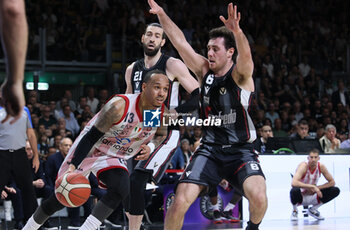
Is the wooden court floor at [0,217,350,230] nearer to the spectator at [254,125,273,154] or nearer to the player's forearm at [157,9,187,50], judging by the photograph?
the spectator at [254,125,273,154]

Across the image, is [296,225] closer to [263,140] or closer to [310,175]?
[310,175]

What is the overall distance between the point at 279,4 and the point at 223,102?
13.3m

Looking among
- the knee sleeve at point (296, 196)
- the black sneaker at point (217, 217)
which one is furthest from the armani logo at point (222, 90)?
the knee sleeve at point (296, 196)

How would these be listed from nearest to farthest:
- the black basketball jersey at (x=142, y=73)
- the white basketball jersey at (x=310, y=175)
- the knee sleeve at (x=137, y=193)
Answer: the knee sleeve at (x=137, y=193)
the black basketball jersey at (x=142, y=73)
the white basketball jersey at (x=310, y=175)

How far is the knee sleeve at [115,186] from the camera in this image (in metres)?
5.22

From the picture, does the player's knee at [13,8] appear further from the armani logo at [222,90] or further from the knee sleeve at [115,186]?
the knee sleeve at [115,186]

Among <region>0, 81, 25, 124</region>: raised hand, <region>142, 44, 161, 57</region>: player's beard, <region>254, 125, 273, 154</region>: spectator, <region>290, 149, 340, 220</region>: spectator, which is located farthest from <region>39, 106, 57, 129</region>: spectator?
<region>0, 81, 25, 124</region>: raised hand

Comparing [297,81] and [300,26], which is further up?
[300,26]

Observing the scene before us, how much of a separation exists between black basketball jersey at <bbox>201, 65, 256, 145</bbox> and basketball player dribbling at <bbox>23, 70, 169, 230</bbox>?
0.70 metres

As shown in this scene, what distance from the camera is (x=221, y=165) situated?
4953 millimetres

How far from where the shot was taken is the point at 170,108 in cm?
674

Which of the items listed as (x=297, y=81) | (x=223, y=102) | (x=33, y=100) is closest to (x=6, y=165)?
(x=223, y=102)

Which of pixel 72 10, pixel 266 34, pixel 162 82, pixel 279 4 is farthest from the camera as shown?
pixel 279 4

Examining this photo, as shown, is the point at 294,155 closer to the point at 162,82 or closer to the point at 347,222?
the point at 347,222
